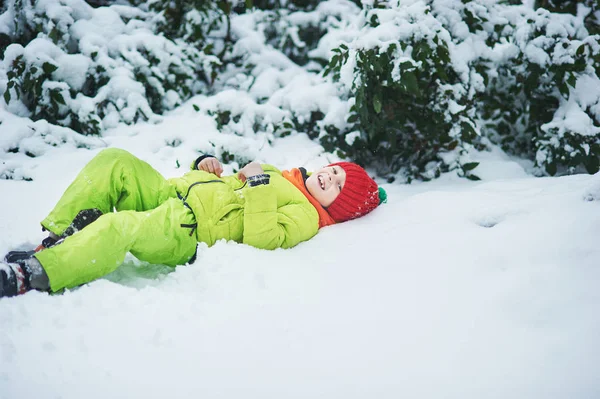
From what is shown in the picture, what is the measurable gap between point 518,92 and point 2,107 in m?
4.61

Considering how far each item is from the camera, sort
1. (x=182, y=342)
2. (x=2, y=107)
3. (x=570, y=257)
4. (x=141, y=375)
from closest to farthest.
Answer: (x=141, y=375)
(x=182, y=342)
(x=570, y=257)
(x=2, y=107)

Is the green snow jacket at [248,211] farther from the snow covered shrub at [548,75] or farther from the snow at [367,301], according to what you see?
the snow covered shrub at [548,75]

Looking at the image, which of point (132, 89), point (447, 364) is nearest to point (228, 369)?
point (447, 364)

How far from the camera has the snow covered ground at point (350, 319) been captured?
3.49 feet

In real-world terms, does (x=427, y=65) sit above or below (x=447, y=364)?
above

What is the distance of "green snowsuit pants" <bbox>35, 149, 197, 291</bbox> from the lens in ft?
4.66

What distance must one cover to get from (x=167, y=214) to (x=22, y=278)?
0.61 m

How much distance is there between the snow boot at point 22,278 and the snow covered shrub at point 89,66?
8.39ft

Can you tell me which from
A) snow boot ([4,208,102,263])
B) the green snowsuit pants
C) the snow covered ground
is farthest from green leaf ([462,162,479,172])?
snow boot ([4,208,102,263])

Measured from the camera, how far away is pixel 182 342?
1221 mm

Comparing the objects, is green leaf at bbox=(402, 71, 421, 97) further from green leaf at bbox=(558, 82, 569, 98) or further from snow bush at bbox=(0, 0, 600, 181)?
green leaf at bbox=(558, 82, 569, 98)

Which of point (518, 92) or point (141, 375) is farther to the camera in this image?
point (518, 92)

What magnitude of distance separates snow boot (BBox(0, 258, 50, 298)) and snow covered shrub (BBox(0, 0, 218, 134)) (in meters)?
2.56

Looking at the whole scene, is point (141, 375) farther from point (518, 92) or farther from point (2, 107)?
point (518, 92)
